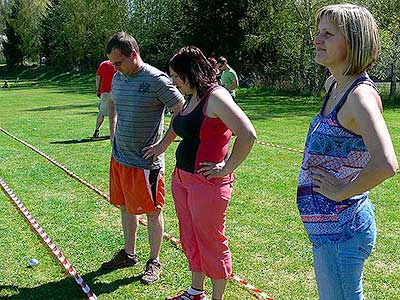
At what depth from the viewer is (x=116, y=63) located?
395 centimetres

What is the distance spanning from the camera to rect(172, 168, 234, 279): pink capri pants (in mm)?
3295

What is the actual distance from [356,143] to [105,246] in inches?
136

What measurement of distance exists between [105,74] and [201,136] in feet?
24.7

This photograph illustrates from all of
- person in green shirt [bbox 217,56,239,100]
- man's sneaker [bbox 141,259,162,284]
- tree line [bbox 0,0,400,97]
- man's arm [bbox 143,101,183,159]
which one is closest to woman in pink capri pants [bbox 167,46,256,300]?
man's arm [bbox 143,101,183,159]

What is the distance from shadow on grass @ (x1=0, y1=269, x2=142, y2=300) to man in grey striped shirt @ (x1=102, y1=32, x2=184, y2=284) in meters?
0.24

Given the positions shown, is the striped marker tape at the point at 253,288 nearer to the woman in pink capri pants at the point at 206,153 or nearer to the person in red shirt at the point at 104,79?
the woman in pink capri pants at the point at 206,153

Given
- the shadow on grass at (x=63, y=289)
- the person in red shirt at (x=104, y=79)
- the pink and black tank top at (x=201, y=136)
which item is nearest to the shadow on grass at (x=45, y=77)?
the person in red shirt at (x=104, y=79)

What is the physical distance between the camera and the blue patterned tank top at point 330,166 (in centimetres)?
208

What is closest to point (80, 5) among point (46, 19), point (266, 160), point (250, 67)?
→ point (46, 19)

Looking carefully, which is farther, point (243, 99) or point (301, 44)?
point (301, 44)

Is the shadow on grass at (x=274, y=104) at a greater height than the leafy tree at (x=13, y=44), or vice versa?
the leafy tree at (x=13, y=44)

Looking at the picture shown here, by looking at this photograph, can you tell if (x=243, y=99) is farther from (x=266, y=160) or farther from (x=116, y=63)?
(x=116, y=63)

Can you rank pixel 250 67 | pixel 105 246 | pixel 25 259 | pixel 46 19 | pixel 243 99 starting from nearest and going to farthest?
pixel 25 259 → pixel 105 246 → pixel 243 99 → pixel 250 67 → pixel 46 19

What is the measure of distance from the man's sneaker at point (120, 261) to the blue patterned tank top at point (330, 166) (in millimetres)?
2509
